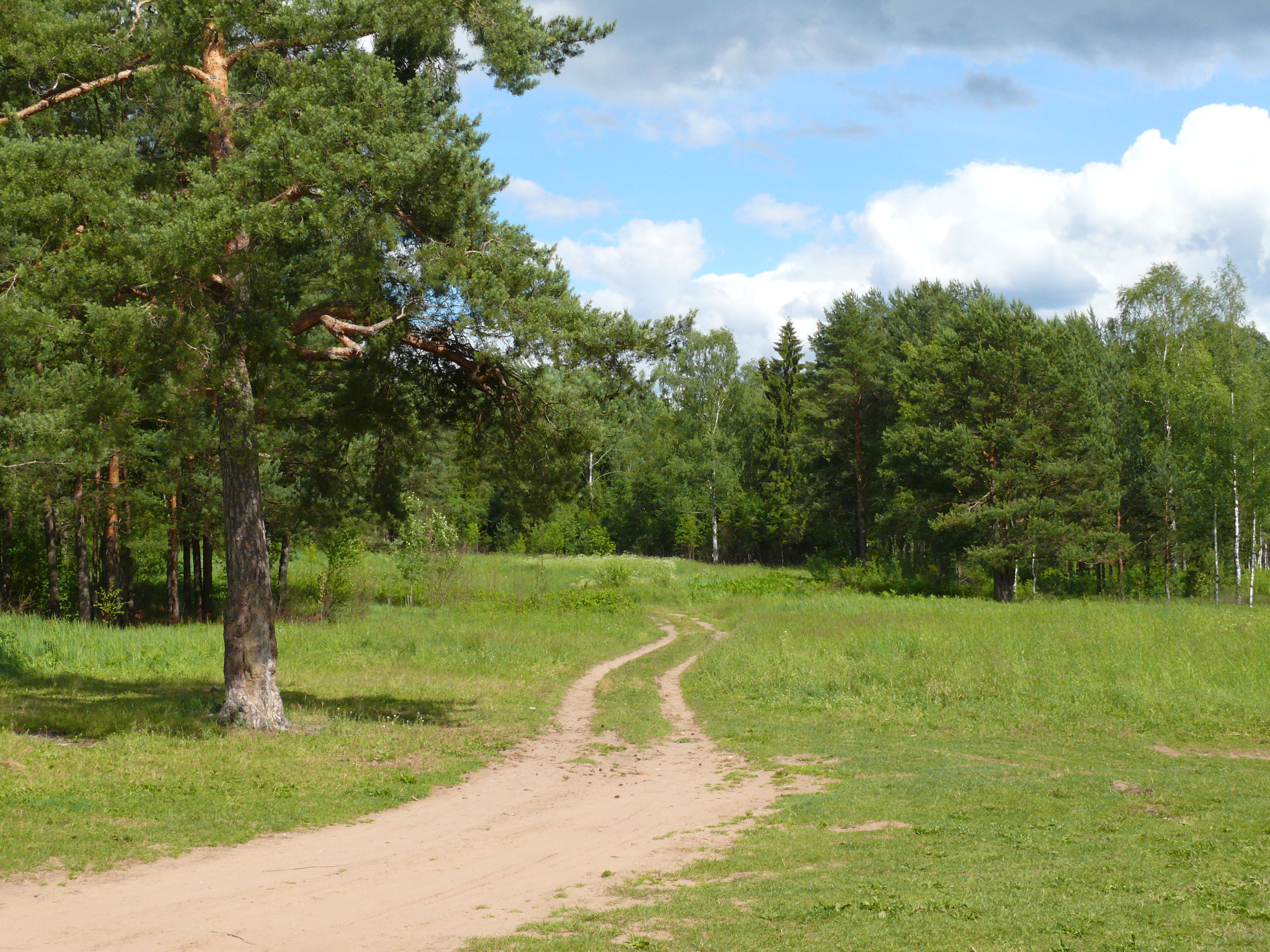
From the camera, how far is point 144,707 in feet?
43.8

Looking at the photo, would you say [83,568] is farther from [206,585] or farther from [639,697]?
[639,697]

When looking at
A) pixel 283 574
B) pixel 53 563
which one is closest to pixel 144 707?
pixel 53 563

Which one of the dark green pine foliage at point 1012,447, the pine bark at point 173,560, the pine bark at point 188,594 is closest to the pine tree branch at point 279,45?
the pine bark at point 173,560

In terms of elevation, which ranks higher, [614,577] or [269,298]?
[269,298]

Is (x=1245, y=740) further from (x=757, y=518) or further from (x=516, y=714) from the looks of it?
(x=757, y=518)

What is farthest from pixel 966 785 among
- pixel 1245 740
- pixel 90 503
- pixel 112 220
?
pixel 90 503

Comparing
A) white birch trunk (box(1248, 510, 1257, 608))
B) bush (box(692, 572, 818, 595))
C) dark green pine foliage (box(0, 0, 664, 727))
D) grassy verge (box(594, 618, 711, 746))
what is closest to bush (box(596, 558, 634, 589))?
bush (box(692, 572, 818, 595))

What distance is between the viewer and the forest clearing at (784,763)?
587cm

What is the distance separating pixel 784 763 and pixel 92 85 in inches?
496

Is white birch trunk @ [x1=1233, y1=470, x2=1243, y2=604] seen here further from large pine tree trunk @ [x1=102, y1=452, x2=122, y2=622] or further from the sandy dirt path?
large pine tree trunk @ [x1=102, y1=452, x2=122, y2=622]

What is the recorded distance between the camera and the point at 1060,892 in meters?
5.95

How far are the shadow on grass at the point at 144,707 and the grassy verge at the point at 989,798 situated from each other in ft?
16.5

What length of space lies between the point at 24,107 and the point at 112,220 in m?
6.93

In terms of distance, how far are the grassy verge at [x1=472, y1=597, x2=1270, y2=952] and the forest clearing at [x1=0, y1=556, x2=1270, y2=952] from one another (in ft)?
0.15
